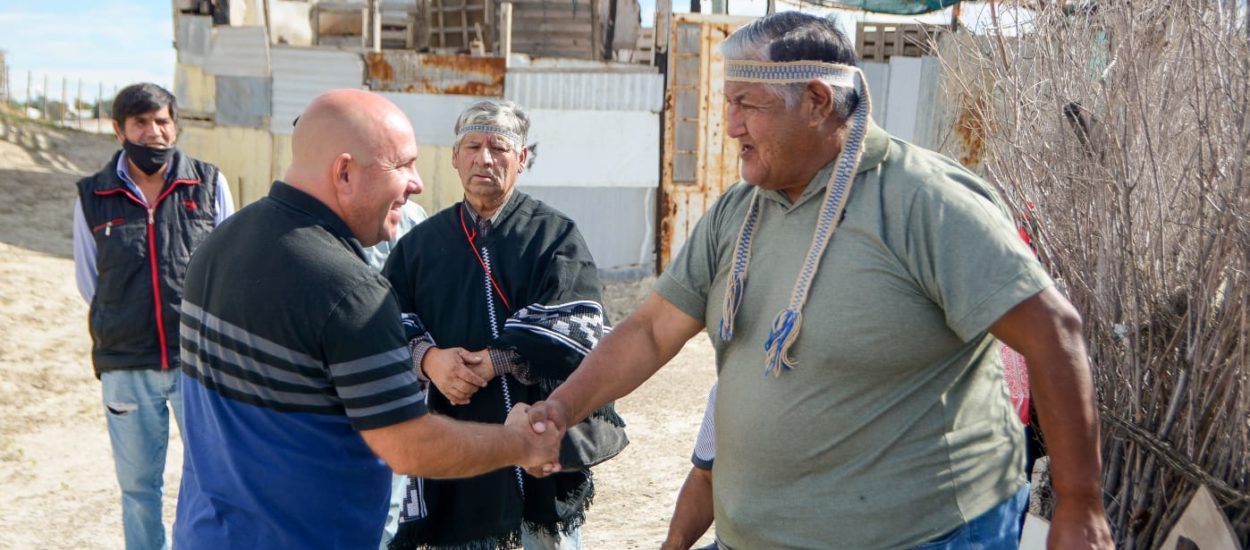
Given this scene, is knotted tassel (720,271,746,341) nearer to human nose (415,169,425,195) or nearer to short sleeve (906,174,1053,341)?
short sleeve (906,174,1053,341)

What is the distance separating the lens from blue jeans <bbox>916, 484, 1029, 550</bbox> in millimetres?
2189

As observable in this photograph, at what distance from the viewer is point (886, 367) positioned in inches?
84.6

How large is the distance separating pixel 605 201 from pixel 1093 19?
27.5ft

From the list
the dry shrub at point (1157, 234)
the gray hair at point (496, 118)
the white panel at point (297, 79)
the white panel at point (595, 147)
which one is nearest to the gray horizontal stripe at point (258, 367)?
the gray hair at point (496, 118)

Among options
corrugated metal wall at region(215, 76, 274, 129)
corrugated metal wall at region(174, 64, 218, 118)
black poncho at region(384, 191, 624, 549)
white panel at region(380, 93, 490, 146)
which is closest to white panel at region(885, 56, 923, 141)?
white panel at region(380, 93, 490, 146)

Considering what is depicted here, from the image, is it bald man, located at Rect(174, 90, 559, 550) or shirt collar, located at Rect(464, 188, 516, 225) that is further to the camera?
shirt collar, located at Rect(464, 188, 516, 225)

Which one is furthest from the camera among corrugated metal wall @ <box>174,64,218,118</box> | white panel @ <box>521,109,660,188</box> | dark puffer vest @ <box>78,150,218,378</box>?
corrugated metal wall @ <box>174,64,218,118</box>

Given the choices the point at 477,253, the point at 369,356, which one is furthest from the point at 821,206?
the point at 477,253

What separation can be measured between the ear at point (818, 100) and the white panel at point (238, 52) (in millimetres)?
10893

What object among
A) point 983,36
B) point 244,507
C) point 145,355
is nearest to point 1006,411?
point 244,507

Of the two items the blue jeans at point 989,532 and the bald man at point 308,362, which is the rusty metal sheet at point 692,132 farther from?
the blue jeans at point 989,532

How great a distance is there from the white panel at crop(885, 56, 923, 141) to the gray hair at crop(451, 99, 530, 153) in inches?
342

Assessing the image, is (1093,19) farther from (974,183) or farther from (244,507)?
(244,507)

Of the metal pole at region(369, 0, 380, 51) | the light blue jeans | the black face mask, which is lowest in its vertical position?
the light blue jeans
